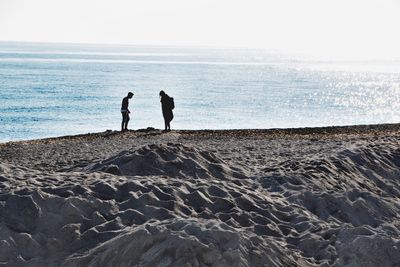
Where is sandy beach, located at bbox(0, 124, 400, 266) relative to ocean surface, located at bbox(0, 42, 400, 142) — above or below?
above

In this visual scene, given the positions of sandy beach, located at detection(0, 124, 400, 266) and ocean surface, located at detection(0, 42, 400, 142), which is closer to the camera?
sandy beach, located at detection(0, 124, 400, 266)

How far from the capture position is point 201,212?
372 inches

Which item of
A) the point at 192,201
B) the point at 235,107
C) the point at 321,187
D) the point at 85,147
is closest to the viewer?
the point at 192,201

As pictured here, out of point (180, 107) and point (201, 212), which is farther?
point (180, 107)

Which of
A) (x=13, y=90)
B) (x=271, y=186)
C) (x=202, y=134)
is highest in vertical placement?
(x=271, y=186)

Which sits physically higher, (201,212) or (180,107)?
(201,212)

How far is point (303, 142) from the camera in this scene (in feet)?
66.9

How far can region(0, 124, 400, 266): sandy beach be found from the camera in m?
7.98

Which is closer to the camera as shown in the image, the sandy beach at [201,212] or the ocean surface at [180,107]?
the sandy beach at [201,212]

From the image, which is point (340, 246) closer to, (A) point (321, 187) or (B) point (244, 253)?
(B) point (244, 253)

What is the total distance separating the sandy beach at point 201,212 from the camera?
26.2 ft

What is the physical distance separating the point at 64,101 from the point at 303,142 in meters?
43.6

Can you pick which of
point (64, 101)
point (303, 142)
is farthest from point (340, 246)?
point (64, 101)

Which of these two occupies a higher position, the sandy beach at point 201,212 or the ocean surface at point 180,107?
the sandy beach at point 201,212
